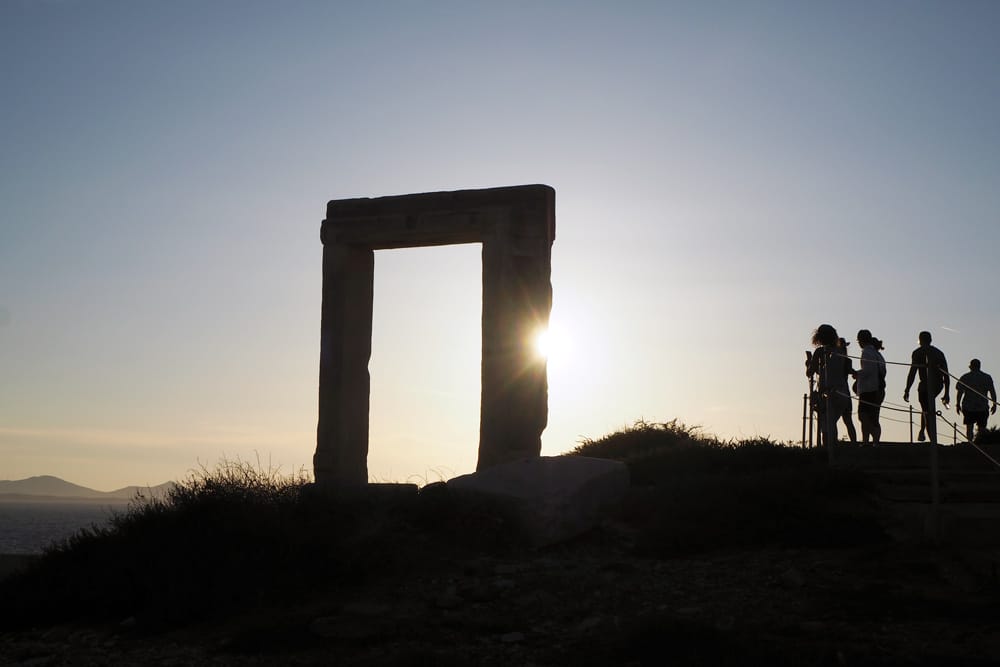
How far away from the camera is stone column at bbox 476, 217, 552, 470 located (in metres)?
13.3

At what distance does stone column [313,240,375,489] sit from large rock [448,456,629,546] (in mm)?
3037

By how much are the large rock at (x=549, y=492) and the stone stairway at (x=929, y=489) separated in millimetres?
2720

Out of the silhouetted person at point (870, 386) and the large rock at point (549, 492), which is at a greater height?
the silhouetted person at point (870, 386)

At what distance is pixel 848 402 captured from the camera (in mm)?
13414

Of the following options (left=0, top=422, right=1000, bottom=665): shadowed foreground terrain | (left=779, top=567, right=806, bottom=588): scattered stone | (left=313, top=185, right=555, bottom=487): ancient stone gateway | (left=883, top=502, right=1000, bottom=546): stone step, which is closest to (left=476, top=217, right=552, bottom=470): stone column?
(left=313, top=185, right=555, bottom=487): ancient stone gateway

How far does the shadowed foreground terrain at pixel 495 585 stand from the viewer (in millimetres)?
6418

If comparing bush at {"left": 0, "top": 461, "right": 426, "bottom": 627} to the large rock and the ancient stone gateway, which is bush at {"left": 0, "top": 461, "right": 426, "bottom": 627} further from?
the ancient stone gateway

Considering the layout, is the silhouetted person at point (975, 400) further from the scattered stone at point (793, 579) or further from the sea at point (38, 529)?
the sea at point (38, 529)

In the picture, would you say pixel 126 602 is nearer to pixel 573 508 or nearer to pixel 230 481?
pixel 230 481

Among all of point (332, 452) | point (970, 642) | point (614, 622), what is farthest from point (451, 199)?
point (970, 642)

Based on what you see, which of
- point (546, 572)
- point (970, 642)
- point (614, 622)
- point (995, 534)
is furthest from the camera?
point (546, 572)

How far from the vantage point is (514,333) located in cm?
1333

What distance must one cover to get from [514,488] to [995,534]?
468 cm

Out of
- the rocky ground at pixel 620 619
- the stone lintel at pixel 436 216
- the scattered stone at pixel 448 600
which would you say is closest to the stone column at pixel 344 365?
the stone lintel at pixel 436 216
